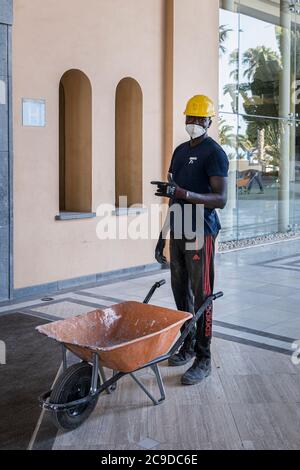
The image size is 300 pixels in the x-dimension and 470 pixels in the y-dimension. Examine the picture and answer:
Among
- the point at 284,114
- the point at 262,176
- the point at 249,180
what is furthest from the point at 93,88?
the point at 284,114

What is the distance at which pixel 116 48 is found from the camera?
804 centimetres

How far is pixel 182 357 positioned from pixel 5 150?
324 centimetres

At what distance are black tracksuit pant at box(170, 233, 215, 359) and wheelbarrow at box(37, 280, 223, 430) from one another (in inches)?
8.5

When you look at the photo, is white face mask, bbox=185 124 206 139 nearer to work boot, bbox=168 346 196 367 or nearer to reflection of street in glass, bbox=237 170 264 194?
work boot, bbox=168 346 196 367

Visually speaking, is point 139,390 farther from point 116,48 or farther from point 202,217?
point 116,48

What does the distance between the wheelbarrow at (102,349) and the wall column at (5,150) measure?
A: 115 inches

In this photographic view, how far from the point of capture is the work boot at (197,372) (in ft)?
14.3

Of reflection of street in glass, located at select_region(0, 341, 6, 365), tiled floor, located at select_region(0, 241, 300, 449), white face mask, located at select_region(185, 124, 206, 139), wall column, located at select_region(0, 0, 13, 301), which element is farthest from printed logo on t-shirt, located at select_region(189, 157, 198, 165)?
wall column, located at select_region(0, 0, 13, 301)

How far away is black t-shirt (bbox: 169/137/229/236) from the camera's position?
4.32 metres

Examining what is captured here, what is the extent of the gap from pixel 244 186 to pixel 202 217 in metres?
7.60

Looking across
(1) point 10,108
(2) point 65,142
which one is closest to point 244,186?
(2) point 65,142

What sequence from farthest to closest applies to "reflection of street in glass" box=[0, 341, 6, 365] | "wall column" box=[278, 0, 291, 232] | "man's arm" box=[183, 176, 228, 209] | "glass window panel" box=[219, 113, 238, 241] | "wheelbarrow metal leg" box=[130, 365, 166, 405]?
"wall column" box=[278, 0, 291, 232] → "glass window panel" box=[219, 113, 238, 241] → "reflection of street in glass" box=[0, 341, 6, 365] → "man's arm" box=[183, 176, 228, 209] → "wheelbarrow metal leg" box=[130, 365, 166, 405]

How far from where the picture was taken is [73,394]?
11.7 ft

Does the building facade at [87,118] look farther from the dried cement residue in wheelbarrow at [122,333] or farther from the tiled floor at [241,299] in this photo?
the dried cement residue in wheelbarrow at [122,333]
